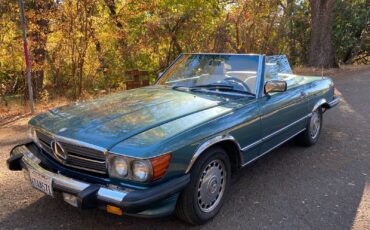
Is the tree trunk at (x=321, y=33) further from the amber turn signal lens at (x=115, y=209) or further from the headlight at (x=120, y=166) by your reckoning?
the amber turn signal lens at (x=115, y=209)

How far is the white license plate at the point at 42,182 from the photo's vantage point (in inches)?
119

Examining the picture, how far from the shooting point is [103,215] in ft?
11.4

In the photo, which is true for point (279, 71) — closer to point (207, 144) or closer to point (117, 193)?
point (207, 144)

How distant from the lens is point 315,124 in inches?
217

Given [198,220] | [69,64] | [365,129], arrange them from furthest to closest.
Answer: [69,64] < [365,129] < [198,220]

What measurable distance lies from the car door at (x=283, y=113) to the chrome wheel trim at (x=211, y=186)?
2.39ft

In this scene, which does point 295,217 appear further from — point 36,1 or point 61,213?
point 36,1

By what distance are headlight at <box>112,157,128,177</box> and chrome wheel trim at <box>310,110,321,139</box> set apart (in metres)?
3.41

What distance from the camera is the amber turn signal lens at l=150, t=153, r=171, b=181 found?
2.77 meters

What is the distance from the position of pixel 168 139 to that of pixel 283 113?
195 centimetres

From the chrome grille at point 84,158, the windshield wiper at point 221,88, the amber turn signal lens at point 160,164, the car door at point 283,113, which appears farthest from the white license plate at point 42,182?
the car door at point 283,113

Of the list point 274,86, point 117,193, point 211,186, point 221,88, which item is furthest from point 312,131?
point 117,193

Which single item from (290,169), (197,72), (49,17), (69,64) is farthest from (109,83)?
(290,169)

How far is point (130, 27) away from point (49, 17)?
9.36 feet
